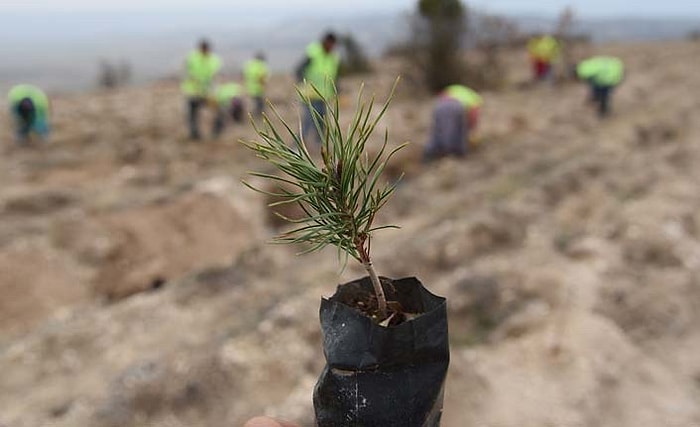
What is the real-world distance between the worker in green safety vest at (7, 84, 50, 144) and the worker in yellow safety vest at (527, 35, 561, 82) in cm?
882

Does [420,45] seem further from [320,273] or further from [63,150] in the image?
[320,273]

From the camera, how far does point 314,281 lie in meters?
4.05

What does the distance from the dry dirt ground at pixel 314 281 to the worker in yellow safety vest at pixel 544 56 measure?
170 inches

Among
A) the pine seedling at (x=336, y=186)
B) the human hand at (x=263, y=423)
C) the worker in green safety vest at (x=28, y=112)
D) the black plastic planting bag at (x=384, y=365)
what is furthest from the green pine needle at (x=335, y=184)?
the worker in green safety vest at (x=28, y=112)

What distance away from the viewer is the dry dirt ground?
3.01 meters

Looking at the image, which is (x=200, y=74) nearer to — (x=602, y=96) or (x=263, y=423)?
(x=602, y=96)

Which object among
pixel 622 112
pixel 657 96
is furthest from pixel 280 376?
pixel 657 96

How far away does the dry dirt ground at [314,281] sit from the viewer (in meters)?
3.01

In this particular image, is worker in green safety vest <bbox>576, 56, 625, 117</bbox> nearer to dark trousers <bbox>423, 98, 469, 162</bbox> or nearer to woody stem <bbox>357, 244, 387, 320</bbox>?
dark trousers <bbox>423, 98, 469, 162</bbox>

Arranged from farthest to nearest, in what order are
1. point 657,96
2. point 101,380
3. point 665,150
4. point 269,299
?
point 657,96, point 665,150, point 269,299, point 101,380

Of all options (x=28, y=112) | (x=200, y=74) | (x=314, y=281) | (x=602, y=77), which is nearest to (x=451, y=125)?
(x=602, y=77)

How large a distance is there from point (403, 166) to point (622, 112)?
12.9 feet

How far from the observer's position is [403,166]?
22.2ft

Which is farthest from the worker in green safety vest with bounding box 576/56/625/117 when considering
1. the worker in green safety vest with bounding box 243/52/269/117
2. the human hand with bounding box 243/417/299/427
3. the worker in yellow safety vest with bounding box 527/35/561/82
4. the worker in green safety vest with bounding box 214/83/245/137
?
the human hand with bounding box 243/417/299/427
